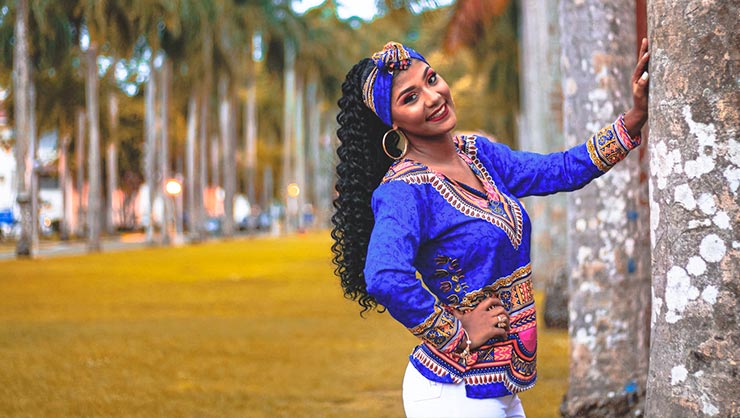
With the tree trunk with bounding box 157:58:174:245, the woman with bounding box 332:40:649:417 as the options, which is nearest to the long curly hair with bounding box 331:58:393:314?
the woman with bounding box 332:40:649:417

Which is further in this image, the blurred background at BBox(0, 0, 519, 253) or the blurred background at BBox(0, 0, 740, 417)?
the blurred background at BBox(0, 0, 519, 253)

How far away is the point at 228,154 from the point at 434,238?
186 feet

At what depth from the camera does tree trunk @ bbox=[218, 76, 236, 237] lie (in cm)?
5644

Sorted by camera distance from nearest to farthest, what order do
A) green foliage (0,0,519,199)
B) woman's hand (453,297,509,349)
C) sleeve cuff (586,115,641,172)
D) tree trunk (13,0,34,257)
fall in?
woman's hand (453,297,509,349) → sleeve cuff (586,115,641,172) → tree trunk (13,0,34,257) → green foliage (0,0,519,199)

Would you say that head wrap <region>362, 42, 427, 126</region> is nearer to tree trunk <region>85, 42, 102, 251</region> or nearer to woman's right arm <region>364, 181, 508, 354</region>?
woman's right arm <region>364, 181, 508, 354</region>

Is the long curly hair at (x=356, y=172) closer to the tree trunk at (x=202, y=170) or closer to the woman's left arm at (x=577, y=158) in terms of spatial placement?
the woman's left arm at (x=577, y=158)

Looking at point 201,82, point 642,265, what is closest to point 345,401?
point 642,265

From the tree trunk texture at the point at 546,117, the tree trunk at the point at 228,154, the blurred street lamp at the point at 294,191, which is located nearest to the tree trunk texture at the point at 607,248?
the tree trunk texture at the point at 546,117

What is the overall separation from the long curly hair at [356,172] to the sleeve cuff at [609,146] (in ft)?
2.13

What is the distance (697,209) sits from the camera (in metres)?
3.11

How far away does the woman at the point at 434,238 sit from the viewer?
2.89m

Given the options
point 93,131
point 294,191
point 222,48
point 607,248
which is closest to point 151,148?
point 93,131

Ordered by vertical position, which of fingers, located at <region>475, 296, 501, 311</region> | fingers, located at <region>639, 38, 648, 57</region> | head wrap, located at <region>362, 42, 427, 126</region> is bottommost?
fingers, located at <region>475, 296, 501, 311</region>

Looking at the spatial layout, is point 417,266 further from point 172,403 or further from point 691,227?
point 172,403
